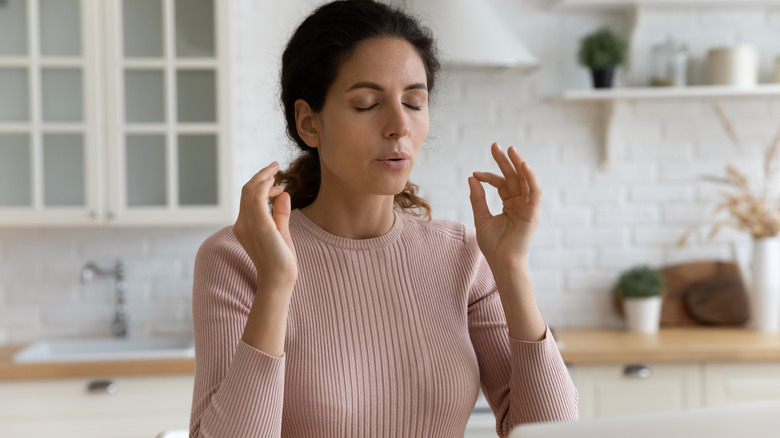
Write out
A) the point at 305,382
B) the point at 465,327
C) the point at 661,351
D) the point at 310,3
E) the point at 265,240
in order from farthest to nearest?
the point at 310,3
the point at 661,351
the point at 465,327
the point at 305,382
the point at 265,240

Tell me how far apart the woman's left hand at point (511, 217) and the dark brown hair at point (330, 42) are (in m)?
0.26

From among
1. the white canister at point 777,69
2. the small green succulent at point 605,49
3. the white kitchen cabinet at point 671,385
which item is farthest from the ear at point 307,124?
the white canister at point 777,69

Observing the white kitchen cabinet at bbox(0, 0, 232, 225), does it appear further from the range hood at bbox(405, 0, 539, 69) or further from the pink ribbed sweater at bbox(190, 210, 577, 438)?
the pink ribbed sweater at bbox(190, 210, 577, 438)

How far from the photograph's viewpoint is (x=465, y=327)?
53.6 inches

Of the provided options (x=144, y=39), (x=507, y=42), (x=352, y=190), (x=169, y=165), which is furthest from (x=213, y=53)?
(x=352, y=190)

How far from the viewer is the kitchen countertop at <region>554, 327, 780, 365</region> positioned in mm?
2627

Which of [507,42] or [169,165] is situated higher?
[507,42]

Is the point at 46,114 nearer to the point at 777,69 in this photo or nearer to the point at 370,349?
the point at 370,349

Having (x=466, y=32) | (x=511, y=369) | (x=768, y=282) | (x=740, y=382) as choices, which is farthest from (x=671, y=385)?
(x=511, y=369)

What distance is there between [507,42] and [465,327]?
156 cm

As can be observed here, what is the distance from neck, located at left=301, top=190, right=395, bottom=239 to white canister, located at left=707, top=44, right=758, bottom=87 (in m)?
2.06

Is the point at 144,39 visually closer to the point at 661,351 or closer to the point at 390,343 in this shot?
the point at 390,343

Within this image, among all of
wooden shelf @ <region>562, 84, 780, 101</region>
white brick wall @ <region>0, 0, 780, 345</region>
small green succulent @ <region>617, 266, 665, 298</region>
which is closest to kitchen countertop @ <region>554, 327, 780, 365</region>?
small green succulent @ <region>617, 266, 665, 298</region>

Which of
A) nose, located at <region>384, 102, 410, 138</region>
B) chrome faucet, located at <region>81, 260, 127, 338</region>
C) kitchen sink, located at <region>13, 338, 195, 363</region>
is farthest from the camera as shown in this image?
chrome faucet, located at <region>81, 260, 127, 338</region>
